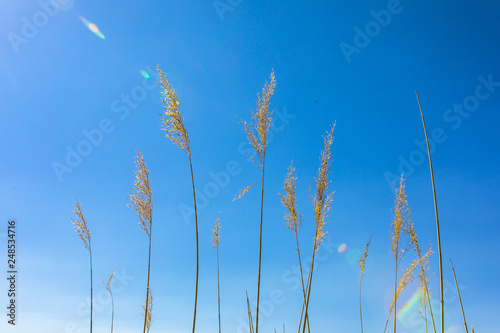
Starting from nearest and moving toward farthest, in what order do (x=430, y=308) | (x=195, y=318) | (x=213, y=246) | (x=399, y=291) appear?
(x=195, y=318) < (x=399, y=291) < (x=430, y=308) < (x=213, y=246)

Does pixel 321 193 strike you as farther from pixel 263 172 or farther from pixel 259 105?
pixel 259 105

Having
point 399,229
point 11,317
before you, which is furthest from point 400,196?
point 11,317

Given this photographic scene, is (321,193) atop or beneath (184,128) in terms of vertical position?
beneath

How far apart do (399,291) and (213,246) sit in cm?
361

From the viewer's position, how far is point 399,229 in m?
5.51

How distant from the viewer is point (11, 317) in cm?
855

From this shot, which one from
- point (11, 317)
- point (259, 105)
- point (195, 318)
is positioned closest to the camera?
point (195, 318)

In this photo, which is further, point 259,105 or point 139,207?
point 139,207

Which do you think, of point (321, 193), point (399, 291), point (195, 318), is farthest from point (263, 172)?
point (399, 291)

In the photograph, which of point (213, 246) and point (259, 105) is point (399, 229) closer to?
point (259, 105)

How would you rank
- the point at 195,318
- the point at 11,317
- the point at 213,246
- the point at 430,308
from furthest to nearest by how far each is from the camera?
the point at 11,317
the point at 213,246
the point at 430,308
the point at 195,318

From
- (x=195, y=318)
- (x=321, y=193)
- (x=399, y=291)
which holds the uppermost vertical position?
(x=321, y=193)

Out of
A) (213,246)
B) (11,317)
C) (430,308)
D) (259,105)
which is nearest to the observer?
(259,105)

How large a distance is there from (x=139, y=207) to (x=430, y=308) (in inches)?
184
